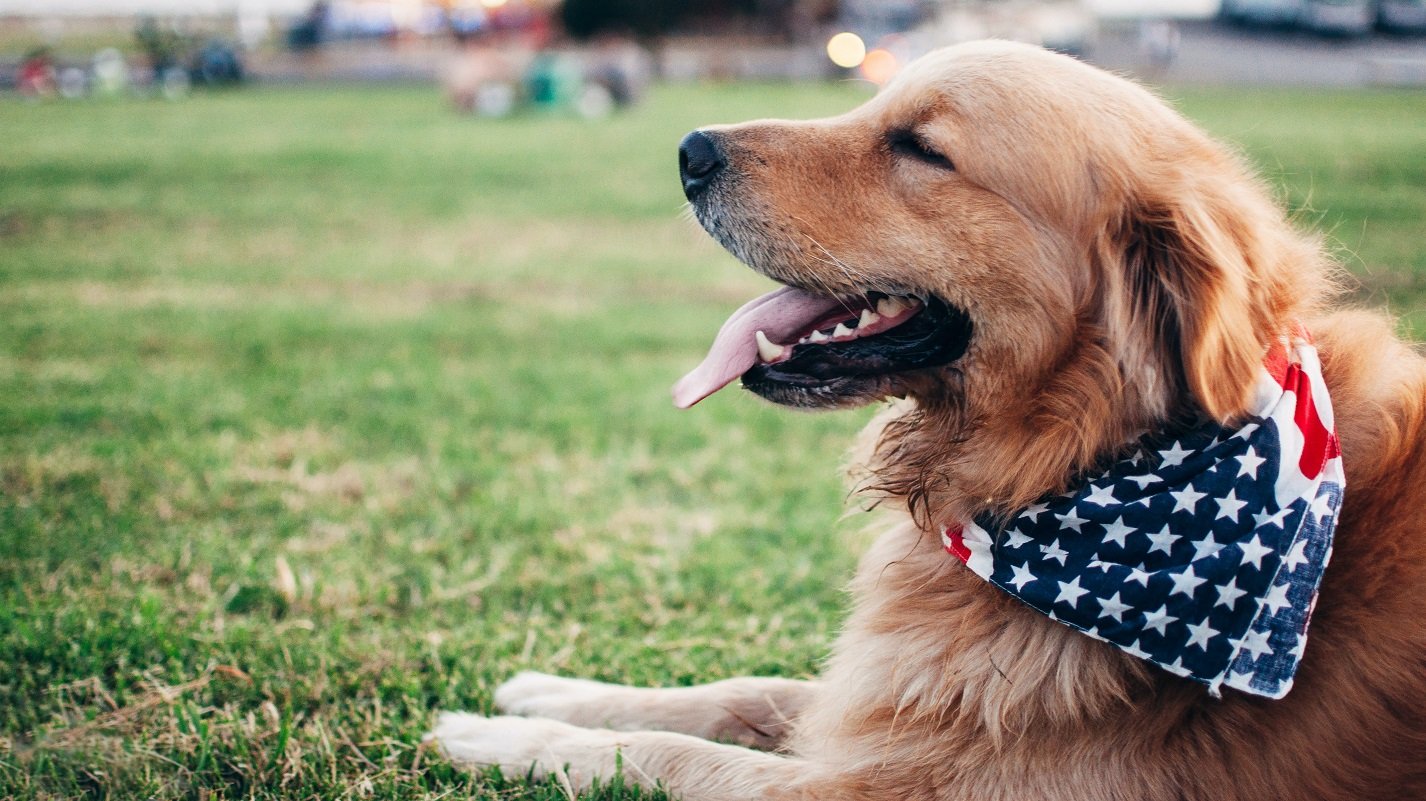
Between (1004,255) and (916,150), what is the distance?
39 centimetres

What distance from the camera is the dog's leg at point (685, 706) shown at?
288 centimetres

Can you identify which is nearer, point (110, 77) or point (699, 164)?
point (699, 164)

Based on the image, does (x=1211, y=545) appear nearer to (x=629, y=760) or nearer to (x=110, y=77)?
(x=629, y=760)

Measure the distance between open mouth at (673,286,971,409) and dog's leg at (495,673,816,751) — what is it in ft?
2.73

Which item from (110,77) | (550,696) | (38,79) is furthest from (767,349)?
(110,77)

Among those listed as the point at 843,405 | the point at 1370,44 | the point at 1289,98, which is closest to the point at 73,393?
the point at 843,405

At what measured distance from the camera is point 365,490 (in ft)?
14.9

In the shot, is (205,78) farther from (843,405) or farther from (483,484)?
(843,405)

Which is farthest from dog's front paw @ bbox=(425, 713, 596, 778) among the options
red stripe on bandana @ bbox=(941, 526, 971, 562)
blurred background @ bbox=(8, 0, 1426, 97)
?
blurred background @ bbox=(8, 0, 1426, 97)

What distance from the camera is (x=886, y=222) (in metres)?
2.64

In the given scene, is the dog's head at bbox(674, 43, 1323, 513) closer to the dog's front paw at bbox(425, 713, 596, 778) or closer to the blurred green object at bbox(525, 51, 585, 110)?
the dog's front paw at bbox(425, 713, 596, 778)

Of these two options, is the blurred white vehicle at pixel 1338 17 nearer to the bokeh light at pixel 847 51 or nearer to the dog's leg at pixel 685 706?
the bokeh light at pixel 847 51

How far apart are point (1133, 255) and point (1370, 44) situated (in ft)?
129

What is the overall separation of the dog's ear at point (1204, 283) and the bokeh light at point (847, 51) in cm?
2911
